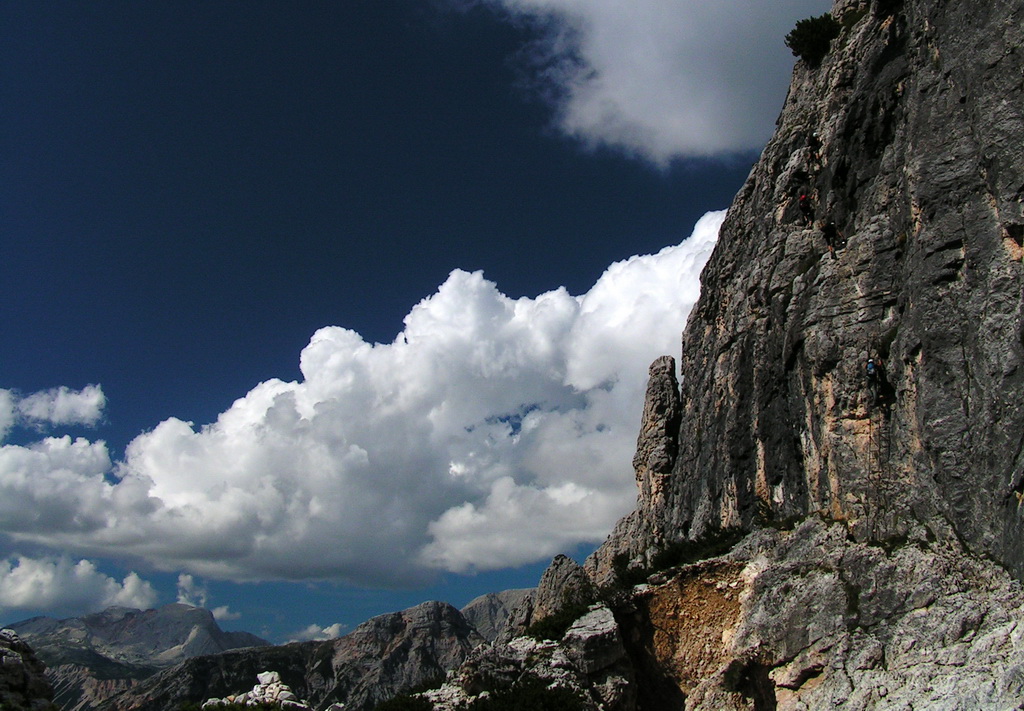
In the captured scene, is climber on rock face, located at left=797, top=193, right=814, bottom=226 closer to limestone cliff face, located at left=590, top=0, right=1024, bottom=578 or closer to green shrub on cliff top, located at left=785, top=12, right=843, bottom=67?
limestone cliff face, located at left=590, top=0, right=1024, bottom=578

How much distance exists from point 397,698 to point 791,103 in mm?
48288

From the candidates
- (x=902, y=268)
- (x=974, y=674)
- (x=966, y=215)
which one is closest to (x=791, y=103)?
(x=902, y=268)

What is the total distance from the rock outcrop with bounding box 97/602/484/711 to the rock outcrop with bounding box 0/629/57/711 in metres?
142

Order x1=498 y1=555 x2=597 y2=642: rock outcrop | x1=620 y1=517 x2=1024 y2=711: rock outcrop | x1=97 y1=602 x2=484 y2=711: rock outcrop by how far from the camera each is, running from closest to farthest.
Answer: x1=620 y1=517 x2=1024 y2=711: rock outcrop, x1=498 y1=555 x2=597 y2=642: rock outcrop, x1=97 y1=602 x2=484 y2=711: rock outcrop

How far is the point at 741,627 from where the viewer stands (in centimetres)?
3111

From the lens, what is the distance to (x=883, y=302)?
109ft

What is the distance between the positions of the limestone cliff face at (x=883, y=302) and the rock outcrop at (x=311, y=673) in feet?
428

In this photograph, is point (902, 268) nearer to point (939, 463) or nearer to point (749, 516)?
point (939, 463)

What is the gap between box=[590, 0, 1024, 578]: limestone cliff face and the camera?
968 inches

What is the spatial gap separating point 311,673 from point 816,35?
18677cm

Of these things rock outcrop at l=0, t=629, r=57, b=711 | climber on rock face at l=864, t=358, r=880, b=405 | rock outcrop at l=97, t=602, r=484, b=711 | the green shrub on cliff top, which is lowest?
rock outcrop at l=97, t=602, r=484, b=711

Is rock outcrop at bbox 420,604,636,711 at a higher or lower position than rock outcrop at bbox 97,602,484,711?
higher

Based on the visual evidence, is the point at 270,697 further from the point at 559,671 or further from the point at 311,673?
the point at 311,673

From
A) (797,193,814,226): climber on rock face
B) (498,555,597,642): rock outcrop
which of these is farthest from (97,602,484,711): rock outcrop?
(797,193,814,226): climber on rock face
